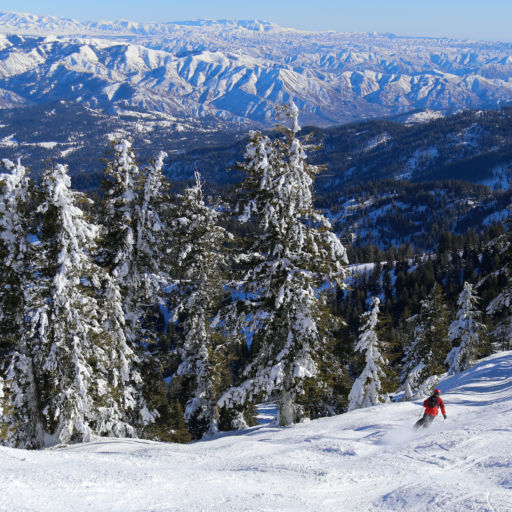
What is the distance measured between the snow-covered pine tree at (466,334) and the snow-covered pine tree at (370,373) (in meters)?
10.6

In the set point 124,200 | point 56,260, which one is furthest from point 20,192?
point 124,200

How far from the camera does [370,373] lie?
1014 inches

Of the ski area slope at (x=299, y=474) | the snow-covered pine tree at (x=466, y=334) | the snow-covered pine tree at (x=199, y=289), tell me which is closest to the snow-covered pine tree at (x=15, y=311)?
the ski area slope at (x=299, y=474)

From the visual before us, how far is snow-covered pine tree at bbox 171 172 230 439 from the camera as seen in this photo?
72.1 ft

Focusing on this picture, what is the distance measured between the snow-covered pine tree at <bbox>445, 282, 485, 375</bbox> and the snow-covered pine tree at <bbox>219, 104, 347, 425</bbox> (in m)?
21.3

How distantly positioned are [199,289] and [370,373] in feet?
37.9

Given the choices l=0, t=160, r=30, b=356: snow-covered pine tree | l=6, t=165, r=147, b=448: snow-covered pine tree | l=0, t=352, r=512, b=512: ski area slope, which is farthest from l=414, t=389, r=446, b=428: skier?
l=0, t=160, r=30, b=356: snow-covered pine tree

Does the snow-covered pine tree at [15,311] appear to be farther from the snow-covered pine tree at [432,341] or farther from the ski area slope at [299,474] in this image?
the snow-covered pine tree at [432,341]

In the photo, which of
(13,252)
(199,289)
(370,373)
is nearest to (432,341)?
(370,373)

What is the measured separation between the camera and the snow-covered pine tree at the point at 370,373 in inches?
1011

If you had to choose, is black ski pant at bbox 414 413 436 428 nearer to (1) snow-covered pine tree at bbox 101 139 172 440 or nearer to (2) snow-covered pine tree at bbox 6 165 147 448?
(2) snow-covered pine tree at bbox 6 165 147 448

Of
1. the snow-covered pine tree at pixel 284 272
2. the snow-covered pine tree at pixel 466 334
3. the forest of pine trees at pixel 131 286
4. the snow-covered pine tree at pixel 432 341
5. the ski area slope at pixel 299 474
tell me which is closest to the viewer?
the ski area slope at pixel 299 474

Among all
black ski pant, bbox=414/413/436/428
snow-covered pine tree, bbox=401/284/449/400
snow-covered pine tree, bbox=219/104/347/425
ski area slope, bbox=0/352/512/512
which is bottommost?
snow-covered pine tree, bbox=401/284/449/400

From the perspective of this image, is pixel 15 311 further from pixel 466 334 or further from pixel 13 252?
pixel 466 334
